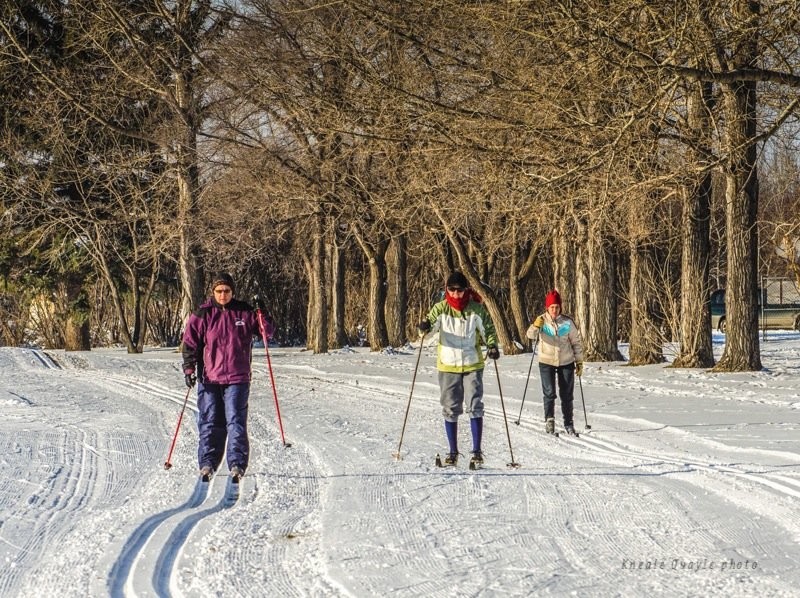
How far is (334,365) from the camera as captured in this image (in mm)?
26562

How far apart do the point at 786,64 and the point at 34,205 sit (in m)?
27.7

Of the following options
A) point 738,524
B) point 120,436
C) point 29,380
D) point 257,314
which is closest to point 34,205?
point 29,380

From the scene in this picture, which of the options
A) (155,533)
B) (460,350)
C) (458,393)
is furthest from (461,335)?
(155,533)

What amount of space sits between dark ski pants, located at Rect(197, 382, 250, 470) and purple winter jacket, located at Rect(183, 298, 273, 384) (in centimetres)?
13

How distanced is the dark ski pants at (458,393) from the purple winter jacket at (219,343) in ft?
6.41

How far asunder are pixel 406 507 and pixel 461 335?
259 cm

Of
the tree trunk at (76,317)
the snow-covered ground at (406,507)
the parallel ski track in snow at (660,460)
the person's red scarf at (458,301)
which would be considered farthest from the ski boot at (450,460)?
the tree trunk at (76,317)

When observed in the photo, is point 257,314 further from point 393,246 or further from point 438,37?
point 393,246

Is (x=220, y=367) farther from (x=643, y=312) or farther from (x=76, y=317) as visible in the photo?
(x=76, y=317)

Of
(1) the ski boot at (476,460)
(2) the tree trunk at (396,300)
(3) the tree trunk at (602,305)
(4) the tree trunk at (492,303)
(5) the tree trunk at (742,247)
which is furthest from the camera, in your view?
(2) the tree trunk at (396,300)

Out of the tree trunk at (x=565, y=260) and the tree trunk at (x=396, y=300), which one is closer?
the tree trunk at (x=565, y=260)

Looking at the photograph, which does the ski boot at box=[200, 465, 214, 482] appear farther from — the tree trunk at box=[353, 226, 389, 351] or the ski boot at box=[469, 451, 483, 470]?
the tree trunk at box=[353, 226, 389, 351]

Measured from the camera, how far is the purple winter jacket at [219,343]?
10078mm

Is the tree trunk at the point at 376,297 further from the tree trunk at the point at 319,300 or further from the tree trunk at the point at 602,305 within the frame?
the tree trunk at the point at 602,305
